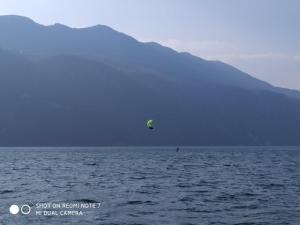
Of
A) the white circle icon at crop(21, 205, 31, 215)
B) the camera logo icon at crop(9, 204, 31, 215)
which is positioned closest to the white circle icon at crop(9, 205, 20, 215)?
the camera logo icon at crop(9, 204, 31, 215)

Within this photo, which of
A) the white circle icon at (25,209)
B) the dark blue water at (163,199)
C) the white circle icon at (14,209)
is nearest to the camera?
the dark blue water at (163,199)

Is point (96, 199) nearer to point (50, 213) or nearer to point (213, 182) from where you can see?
point (50, 213)

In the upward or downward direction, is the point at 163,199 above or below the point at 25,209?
below

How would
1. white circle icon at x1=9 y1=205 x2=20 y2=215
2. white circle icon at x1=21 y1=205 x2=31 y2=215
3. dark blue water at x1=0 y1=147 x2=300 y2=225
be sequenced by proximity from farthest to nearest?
white circle icon at x1=9 y1=205 x2=20 y2=215 → white circle icon at x1=21 y1=205 x2=31 y2=215 → dark blue water at x1=0 y1=147 x2=300 y2=225

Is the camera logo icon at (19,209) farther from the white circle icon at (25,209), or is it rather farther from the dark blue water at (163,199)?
the dark blue water at (163,199)

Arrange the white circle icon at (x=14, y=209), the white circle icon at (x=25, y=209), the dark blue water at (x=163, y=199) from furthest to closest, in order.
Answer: the white circle icon at (x=14, y=209)
the white circle icon at (x=25, y=209)
the dark blue water at (x=163, y=199)

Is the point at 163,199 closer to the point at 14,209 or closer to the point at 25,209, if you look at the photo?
the point at 25,209

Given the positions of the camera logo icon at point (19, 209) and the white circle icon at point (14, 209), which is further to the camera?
the white circle icon at point (14, 209)

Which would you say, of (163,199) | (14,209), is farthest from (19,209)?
(163,199)

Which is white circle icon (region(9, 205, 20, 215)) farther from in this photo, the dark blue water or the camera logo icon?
the dark blue water

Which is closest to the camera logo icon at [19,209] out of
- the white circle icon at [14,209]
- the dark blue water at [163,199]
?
the white circle icon at [14,209]

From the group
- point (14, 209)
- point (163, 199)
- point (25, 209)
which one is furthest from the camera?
point (163, 199)

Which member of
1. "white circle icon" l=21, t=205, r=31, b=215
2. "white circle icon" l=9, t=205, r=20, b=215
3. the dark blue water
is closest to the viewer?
the dark blue water

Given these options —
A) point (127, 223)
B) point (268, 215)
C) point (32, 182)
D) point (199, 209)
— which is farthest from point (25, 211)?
point (32, 182)
